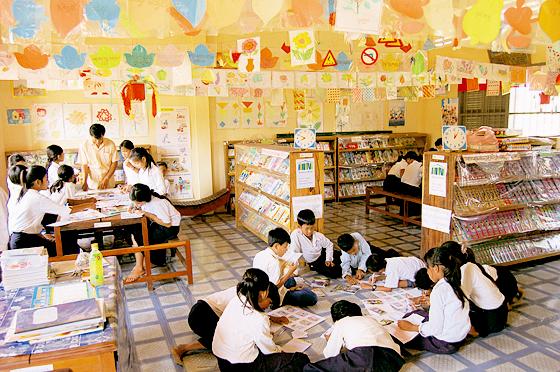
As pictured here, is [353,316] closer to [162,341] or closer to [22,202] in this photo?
[162,341]

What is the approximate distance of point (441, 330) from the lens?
387 cm

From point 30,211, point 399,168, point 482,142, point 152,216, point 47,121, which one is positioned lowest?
point 152,216

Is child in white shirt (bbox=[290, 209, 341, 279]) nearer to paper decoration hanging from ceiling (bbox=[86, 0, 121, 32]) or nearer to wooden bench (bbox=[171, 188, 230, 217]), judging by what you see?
paper decoration hanging from ceiling (bbox=[86, 0, 121, 32])

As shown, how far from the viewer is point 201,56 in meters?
5.59

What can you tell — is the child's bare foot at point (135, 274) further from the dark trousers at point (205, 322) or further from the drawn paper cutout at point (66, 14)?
the drawn paper cutout at point (66, 14)

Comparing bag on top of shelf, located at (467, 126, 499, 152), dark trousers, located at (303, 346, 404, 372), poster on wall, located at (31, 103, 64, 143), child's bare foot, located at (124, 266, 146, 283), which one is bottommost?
child's bare foot, located at (124, 266, 146, 283)

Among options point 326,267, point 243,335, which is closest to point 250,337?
point 243,335

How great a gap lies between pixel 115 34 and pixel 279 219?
321 cm

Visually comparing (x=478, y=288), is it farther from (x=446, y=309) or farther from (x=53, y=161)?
(x=53, y=161)

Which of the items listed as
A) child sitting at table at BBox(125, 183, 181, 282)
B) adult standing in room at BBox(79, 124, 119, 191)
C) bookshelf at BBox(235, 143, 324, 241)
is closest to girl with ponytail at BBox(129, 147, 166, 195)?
adult standing in room at BBox(79, 124, 119, 191)

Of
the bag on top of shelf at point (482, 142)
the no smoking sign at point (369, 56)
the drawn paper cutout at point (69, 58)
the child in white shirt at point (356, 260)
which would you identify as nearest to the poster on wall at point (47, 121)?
the drawn paper cutout at point (69, 58)

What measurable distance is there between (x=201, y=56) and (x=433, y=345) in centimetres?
414

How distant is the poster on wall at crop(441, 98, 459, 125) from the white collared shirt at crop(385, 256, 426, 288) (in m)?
6.99

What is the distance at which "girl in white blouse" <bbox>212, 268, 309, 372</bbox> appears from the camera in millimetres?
3271
